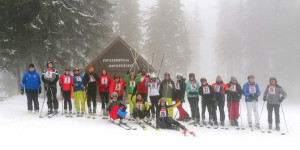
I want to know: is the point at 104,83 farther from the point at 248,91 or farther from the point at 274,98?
the point at 274,98

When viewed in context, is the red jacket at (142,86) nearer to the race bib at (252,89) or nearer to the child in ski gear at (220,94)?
the child in ski gear at (220,94)

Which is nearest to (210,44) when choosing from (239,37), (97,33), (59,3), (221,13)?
(221,13)

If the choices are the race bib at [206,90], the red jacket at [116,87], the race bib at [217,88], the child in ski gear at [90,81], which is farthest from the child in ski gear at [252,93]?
the child in ski gear at [90,81]

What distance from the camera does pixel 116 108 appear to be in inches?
A: 403

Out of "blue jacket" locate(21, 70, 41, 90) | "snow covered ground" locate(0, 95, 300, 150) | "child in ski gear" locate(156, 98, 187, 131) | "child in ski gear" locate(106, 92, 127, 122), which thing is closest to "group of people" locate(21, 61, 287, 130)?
"blue jacket" locate(21, 70, 41, 90)

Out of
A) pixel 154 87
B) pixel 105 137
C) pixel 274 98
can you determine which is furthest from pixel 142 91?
pixel 274 98

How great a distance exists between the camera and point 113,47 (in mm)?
17516

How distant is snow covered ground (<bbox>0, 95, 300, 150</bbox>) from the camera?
293 inches

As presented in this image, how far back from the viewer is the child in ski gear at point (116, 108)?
33.2 feet

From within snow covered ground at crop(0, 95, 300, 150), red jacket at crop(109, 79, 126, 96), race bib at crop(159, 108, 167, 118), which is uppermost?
red jacket at crop(109, 79, 126, 96)

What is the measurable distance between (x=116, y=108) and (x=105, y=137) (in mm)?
2169

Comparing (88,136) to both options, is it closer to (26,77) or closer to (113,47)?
(26,77)

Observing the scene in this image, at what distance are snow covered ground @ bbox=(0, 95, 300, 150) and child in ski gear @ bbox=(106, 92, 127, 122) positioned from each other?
1.34 ft

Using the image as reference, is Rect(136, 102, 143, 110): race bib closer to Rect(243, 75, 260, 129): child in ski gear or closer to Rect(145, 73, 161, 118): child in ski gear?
Rect(145, 73, 161, 118): child in ski gear
